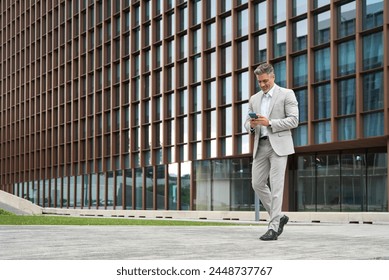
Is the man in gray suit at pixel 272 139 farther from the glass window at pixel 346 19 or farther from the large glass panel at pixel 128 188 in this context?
the large glass panel at pixel 128 188

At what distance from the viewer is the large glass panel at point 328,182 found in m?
38.6

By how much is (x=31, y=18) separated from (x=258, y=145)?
2548 inches

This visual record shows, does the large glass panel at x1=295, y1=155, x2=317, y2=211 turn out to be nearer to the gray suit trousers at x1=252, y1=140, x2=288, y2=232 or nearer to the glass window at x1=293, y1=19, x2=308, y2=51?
the glass window at x1=293, y1=19, x2=308, y2=51

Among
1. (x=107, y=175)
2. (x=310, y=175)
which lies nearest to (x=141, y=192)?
(x=107, y=175)

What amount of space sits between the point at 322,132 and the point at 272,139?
27.1m

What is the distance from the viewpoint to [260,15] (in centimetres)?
4041

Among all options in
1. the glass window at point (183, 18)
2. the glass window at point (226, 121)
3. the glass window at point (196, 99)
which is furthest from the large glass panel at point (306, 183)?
the glass window at point (183, 18)

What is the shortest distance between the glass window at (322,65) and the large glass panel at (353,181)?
4733mm

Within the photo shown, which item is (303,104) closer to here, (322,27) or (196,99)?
(322,27)

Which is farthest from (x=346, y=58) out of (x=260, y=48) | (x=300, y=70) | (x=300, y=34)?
(x=260, y=48)

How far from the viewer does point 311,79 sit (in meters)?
36.5

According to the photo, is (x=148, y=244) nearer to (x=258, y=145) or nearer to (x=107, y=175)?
(x=258, y=145)

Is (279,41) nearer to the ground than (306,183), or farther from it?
farther from it

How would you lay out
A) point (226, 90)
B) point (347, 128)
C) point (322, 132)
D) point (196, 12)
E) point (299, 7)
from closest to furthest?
point (347, 128), point (322, 132), point (299, 7), point (226, 90), point (196, 12)
